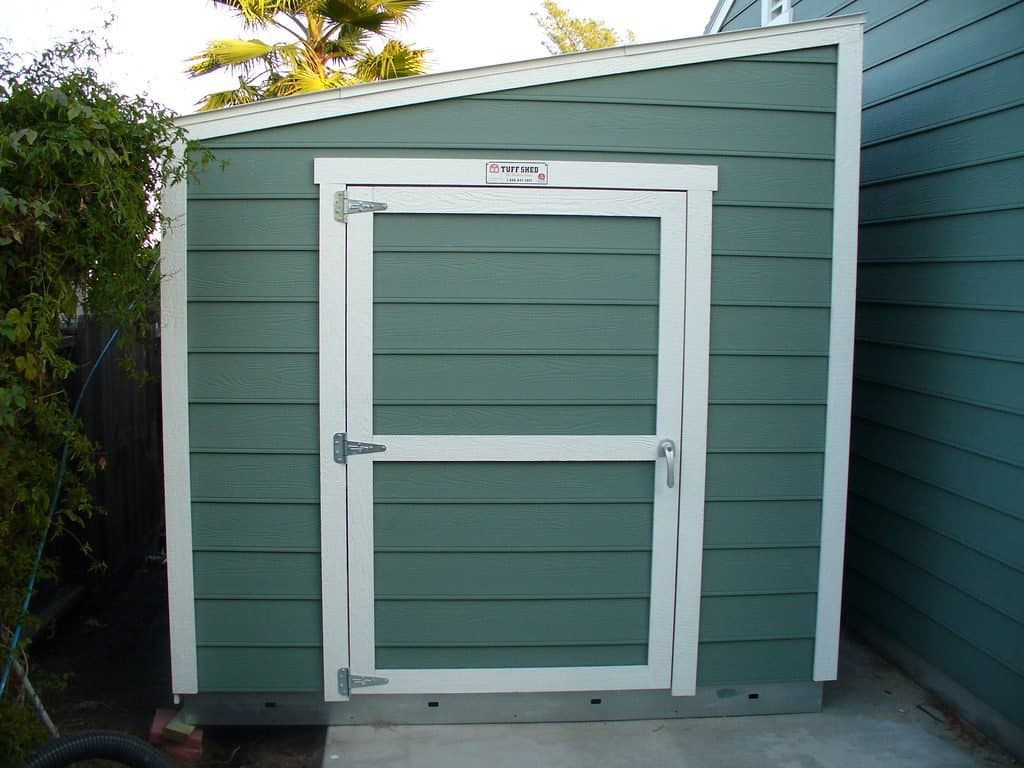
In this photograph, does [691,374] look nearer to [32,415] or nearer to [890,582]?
[890,582]

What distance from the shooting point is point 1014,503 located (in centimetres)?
312

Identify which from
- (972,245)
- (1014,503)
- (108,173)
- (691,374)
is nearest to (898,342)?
(972,245)

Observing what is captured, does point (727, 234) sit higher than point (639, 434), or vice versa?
point (727, 234)

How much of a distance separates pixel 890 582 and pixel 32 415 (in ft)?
10.5

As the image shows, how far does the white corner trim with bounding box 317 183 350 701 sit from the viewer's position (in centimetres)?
308

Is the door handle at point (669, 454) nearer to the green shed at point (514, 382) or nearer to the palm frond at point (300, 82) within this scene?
the green shed at point (514, 382)

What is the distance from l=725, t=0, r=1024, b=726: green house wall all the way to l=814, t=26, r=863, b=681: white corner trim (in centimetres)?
46

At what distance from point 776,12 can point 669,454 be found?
3054 mm

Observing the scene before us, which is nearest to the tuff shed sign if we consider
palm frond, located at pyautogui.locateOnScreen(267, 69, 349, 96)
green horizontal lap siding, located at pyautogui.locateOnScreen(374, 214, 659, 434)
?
green horizontal lap siding, located at pyautogui.locateOnScreen(374, 214, 659, 434)

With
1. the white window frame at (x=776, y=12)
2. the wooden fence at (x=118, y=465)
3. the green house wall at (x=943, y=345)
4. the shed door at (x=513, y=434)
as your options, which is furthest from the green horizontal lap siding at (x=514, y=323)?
the white window frame at (x=776, y=12)

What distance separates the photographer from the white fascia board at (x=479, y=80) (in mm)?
3051

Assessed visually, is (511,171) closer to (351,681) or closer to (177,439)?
(177,439)

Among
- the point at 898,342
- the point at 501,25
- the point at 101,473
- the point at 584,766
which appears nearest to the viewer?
the point at 584,766

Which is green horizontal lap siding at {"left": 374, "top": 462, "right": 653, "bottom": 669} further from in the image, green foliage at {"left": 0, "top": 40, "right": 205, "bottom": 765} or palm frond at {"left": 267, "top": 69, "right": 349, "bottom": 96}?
palm frond at {"left": 267, "top": 69, "right": 349, "bottom": 96}
